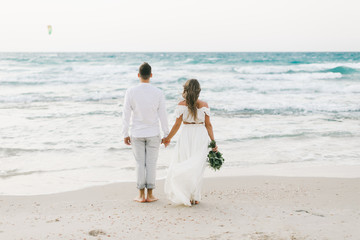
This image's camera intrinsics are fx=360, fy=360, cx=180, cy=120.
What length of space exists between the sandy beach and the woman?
182 millimetres

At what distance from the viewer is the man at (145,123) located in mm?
4211

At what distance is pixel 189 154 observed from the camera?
13.9 ft

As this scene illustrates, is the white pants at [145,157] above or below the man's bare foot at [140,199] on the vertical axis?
above

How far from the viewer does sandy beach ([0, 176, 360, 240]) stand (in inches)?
135

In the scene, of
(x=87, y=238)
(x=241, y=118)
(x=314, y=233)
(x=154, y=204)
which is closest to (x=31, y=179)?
(x=154, y=204)

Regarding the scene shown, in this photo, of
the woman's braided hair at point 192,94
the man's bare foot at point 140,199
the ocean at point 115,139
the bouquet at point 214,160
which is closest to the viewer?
the woman's braided hair at point 192,94

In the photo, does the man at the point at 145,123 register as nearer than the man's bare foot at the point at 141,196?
Yes

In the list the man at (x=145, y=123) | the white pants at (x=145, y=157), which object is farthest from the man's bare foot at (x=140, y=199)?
the white pants at (x=145, y=157)

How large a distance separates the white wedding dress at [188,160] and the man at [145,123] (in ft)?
0.87

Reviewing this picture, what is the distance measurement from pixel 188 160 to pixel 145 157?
0.57 meters

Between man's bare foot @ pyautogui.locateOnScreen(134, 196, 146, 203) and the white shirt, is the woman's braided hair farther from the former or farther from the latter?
man's bare foot @ pyautogui.locateOnScreen(134, 196, 146, 203)

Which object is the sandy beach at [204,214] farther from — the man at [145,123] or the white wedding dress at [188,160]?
the man at [145,123]

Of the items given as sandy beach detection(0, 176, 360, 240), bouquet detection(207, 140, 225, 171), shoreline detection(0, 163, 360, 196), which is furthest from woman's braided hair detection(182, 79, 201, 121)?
shoreline detection(0, 163, 360, 196)

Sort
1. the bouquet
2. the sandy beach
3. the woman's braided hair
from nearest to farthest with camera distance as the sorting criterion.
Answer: the sandy beach → the woman's braided hair → the bouquet
